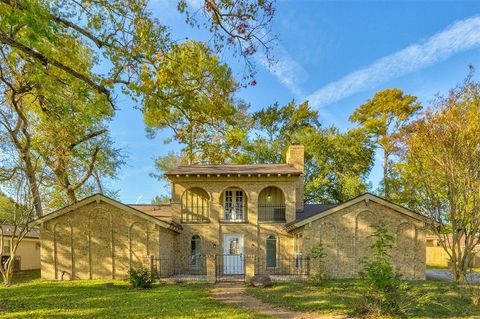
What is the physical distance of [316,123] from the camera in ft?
110

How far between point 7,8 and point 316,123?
101ft

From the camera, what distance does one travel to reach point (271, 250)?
20.5 meters

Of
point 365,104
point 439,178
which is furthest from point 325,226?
point 365,104

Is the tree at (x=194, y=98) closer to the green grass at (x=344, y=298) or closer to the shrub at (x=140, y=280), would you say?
the green grass at (x=344, y=298)

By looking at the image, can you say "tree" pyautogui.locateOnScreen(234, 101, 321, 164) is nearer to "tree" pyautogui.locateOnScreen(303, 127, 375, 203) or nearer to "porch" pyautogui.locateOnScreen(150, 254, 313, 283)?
"tree" pyautogui.locateOnScreen(303, 127, 375, 203)

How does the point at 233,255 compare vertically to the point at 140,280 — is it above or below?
below

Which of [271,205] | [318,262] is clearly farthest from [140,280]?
[271,205]

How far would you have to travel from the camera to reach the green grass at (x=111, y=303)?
29.7 ft

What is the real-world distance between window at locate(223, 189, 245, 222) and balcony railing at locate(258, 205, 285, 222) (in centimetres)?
124

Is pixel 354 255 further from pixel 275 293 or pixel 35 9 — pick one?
pixel 35 9

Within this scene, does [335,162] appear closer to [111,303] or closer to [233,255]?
[233,255]

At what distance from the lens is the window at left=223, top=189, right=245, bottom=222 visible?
69.0 feet

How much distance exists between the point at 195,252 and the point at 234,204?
4.09m

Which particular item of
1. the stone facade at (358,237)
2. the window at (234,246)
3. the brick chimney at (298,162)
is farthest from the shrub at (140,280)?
the brick chimney at (298,162)
